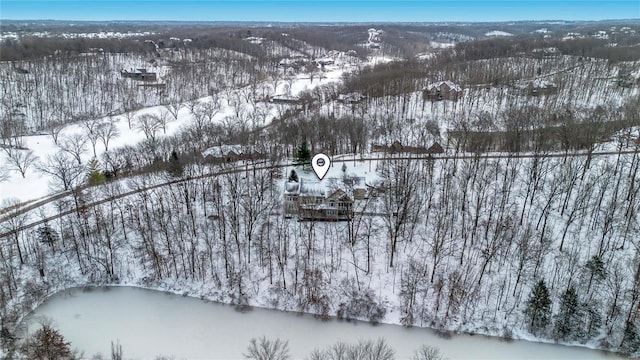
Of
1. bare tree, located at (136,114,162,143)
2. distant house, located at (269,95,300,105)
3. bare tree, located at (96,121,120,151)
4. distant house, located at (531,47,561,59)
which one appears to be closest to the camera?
bare tree, located at (96,121,120,151)

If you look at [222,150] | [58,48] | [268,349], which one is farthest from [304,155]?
[58,48]

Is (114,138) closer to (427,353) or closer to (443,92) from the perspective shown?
(443,92)

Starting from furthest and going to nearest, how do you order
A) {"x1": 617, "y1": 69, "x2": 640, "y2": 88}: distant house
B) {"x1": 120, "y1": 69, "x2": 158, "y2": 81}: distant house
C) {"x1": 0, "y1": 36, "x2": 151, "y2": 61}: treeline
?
1. {"x1": 0, "y1": 36, "x2": 151, "y2": 61}: treeline
2. {"x1": 120, "y1": 69, "x2": 158, "y2": 81}: distant house
3. {"x1": 617, "y1": 69, "x2": 640, "y2": 88}: distant house

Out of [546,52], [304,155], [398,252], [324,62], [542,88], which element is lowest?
[398,252]

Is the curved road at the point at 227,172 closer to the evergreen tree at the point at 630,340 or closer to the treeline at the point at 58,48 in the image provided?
the evergreen tree at the point at 630,340

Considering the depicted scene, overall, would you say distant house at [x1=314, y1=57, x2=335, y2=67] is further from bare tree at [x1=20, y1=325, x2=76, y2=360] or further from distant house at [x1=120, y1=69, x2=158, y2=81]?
bare tree at [x1=20, y1=325, x2=76, y2=360]

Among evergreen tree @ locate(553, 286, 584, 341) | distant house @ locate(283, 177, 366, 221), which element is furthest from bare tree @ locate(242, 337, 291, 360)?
evergreen tree @ locate(553, 286, 584, 341)
